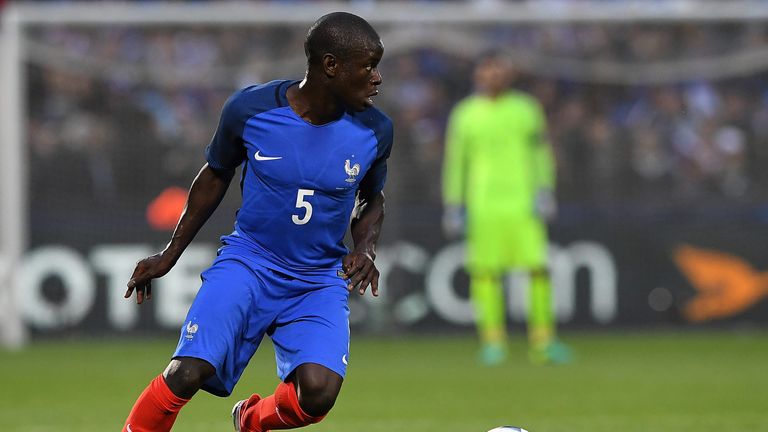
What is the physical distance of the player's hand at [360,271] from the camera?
5723mm

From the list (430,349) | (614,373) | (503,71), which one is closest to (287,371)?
(614,373)

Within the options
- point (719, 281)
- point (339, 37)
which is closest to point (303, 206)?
point (339, 37)

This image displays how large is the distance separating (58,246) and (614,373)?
604cm

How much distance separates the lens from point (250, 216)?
6039 millimetres

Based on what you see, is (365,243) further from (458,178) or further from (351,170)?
(458,178)

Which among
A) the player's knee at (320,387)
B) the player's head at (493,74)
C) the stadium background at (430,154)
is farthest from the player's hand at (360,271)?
the stadium background at (430,154)

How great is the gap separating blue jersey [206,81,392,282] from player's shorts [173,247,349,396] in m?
0.07

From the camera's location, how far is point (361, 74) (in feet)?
18.8

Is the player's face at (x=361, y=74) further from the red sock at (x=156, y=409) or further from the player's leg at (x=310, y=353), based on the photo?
the red sock at (x=156, y=409)

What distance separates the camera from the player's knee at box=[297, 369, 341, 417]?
5.79m

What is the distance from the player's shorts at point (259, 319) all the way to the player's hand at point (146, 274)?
18 centimetres

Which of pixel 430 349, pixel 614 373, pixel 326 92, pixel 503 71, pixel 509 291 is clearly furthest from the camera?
pixel 509 291

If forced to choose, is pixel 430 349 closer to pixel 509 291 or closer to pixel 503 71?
pixel 509 291

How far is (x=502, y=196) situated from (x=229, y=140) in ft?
23.6
